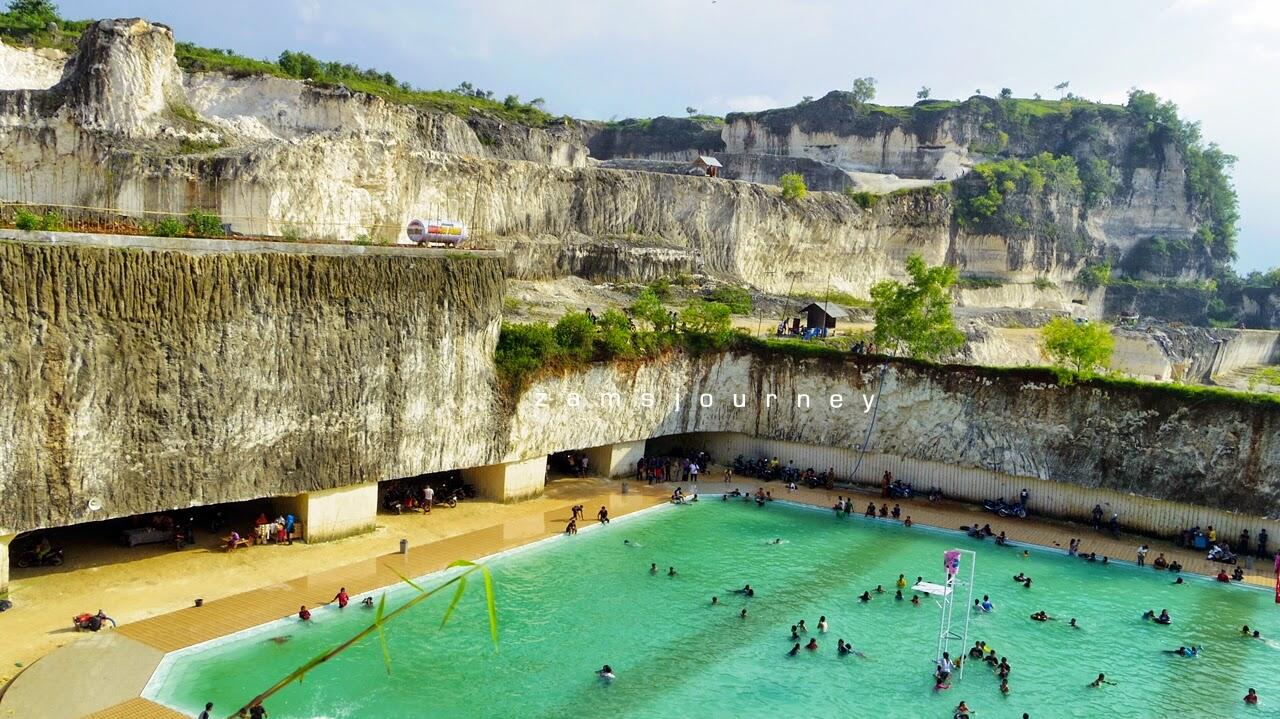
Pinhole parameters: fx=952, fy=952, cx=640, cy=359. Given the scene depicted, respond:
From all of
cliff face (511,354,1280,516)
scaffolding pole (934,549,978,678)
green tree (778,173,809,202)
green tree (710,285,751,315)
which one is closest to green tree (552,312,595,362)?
cliff face (511,354,1280,516)

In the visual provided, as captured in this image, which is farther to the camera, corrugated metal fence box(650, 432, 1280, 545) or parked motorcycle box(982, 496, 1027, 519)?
parked motorcycle box(982, 496, 1027, 519)

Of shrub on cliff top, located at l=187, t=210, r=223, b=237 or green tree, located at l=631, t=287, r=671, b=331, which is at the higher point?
shrub on cliff top, located at l=187, t=210, r=223, b=237

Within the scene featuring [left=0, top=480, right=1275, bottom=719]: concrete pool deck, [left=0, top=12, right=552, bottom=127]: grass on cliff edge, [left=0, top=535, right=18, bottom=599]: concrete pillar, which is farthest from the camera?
[left=0, top=12, right=552, bottom=127]: grass on cliff edge

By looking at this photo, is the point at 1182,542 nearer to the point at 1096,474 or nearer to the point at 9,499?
the point at 1096,474

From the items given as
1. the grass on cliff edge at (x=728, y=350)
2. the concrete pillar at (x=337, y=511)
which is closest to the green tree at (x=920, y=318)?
the grass on cliff edge at (x=728, y=350)

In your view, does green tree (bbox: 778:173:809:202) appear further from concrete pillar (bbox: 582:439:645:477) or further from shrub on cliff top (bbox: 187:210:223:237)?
shrub on cliff top (bbox: 187:210:223:237)

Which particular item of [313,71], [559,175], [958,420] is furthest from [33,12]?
[958,420]

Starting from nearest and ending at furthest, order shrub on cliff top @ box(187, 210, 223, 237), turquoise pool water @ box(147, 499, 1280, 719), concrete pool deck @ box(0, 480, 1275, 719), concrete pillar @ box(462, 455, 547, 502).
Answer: concrete pool deck @ box(0, 480, 1275, 719)
turquoise pool water @ box(147, 499, 1280, 719)
shrub on cliff top @ box(187, 210, 223, 237)
concrete pillar @ box(462, 455, 547, 502)
